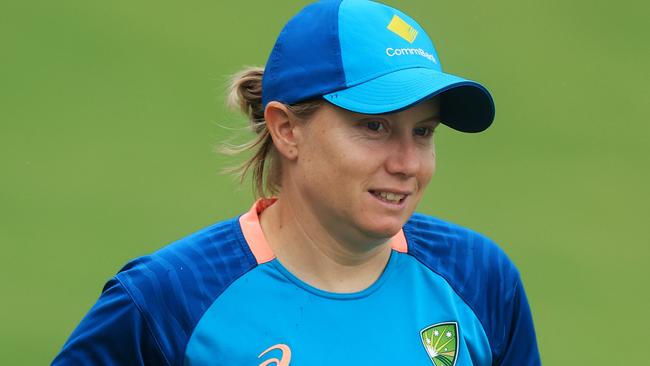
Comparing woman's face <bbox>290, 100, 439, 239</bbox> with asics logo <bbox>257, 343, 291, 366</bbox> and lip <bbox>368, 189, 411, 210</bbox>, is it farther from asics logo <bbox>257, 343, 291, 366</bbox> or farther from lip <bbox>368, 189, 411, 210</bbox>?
asics logo <bbox>257, 343, 291, 366</bbox>

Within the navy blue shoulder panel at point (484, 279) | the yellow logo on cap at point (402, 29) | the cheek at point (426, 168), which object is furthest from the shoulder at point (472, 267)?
the yellow logo on cap at point (402, 29)

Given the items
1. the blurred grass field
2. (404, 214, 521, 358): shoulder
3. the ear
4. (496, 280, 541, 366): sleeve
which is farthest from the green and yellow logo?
the blurred grass field

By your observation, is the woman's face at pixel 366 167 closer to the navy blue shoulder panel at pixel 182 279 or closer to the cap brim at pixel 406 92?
the cap brim at pixel 406 92

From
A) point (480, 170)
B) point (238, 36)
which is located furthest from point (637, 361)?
point (238, 36)

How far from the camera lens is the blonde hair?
2621 mm

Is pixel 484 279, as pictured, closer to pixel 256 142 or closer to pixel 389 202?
pixel 389 202

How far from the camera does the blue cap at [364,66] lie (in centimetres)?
233

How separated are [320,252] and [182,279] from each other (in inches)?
11.4

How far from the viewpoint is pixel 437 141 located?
16.9ft

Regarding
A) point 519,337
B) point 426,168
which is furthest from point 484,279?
point 426,168

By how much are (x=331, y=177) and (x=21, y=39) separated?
2955 mm

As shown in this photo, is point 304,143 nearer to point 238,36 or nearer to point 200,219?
point 200,219

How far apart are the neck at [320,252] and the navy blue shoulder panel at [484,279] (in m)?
0.15

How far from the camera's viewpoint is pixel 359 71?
2.37 m
